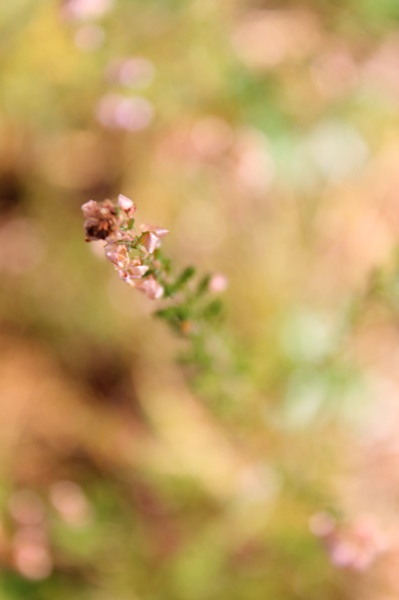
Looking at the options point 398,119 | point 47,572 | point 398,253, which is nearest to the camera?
point 398,253

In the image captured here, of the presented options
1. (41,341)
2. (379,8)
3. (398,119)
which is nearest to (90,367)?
(41,341)

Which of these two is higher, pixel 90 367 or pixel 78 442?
pixel 90 367

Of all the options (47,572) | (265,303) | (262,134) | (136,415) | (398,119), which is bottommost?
(47,572)

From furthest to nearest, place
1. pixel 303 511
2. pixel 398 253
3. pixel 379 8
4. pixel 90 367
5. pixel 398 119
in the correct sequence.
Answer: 1. pixel 90 367
2. pixel 398 119
3. pixel 379 8
4. pixel 303 511
5. pixel 398 253

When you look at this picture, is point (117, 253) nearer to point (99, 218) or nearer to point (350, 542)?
point (99, 218)

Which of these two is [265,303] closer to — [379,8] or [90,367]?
[90,367]

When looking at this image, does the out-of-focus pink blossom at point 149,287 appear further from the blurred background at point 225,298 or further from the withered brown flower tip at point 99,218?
the blurred background at point 225,298

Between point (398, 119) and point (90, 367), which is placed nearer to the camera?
point (398, 119)
